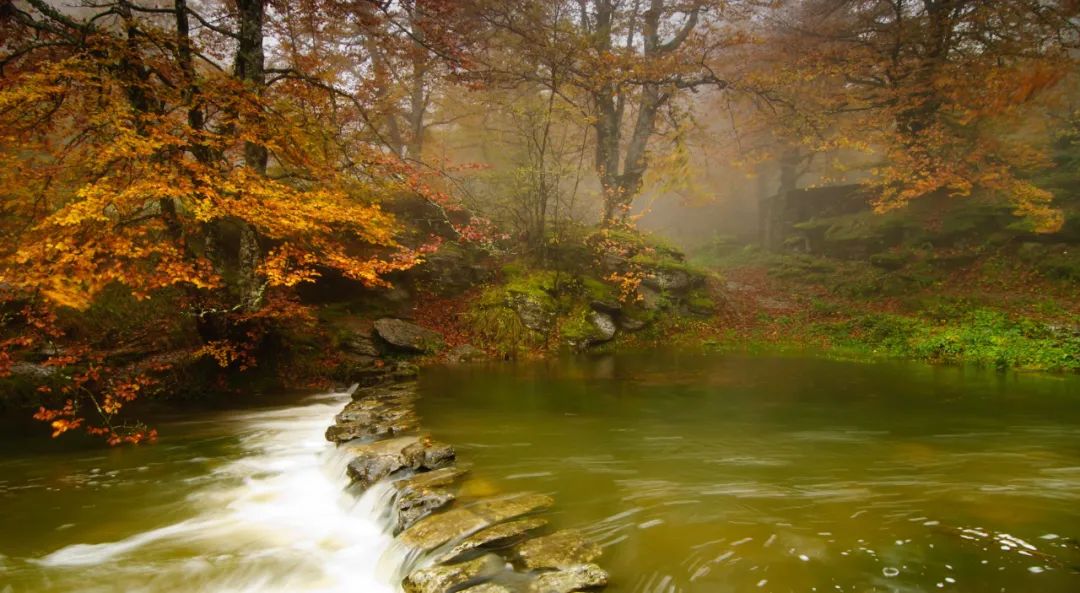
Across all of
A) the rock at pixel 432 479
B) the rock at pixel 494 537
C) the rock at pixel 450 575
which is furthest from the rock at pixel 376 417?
the rock at pixel 450 575

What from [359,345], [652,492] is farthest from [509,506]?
[359,345]

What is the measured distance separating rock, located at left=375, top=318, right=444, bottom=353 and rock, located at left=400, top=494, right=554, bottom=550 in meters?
7.72

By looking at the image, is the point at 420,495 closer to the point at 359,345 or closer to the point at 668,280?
the point at 359,345

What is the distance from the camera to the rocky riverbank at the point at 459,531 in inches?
142

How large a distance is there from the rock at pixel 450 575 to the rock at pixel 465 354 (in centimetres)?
850

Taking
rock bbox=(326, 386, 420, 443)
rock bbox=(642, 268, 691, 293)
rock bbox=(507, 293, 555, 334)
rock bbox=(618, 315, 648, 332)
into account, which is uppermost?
rock bbox=(642, 268, 691, 293)

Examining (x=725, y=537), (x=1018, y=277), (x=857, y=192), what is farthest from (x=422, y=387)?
(x=857, y=192)

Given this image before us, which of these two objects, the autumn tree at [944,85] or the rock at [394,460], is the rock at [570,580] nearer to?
the rock at [394,460]

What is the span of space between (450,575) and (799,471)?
3569 mm

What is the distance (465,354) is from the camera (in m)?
12.6

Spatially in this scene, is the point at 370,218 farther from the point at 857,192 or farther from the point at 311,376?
the point at 857,192

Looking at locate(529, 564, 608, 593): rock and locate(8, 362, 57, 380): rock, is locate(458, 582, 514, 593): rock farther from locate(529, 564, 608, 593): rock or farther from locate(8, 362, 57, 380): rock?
locate(8, 362, 57, 380): rock

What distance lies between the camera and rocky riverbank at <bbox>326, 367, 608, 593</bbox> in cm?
360

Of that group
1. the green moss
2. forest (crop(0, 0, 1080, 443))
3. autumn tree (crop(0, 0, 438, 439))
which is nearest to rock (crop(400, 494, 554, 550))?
autumn tree (crop(0, 0, 438, 439))
